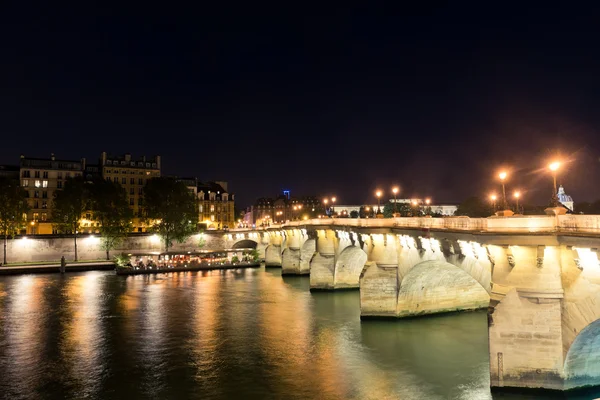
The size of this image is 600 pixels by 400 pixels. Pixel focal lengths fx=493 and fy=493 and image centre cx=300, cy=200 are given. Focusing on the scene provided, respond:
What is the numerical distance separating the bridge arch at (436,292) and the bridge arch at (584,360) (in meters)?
14.7

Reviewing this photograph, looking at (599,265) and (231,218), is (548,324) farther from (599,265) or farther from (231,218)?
(231,218)

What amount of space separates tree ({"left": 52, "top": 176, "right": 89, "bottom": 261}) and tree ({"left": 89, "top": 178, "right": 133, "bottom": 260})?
6.21ft

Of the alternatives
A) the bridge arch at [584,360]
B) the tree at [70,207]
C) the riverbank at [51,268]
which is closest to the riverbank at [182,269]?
the riverbank at [51,268]

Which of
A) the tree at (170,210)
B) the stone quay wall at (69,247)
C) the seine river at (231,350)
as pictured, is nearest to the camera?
the seine river at (231,350)

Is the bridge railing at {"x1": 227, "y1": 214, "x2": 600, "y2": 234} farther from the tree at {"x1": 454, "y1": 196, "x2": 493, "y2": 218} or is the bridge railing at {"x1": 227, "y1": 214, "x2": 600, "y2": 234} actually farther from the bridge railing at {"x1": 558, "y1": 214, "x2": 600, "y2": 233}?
the tree at {"x1": 454, "y1": 196, "x2": 493, "y2": 218}

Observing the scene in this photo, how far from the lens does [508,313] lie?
Answer: 20.2 meters

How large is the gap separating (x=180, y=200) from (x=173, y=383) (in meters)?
82.4

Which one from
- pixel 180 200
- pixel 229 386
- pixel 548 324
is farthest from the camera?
pixel 180 200

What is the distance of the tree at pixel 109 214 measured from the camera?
93.0 meters

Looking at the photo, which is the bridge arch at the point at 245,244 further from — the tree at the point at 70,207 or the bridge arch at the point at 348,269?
the bridge arch at the point at 348,269

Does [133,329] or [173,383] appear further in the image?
[133,329]

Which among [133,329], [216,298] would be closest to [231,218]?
[216,298]

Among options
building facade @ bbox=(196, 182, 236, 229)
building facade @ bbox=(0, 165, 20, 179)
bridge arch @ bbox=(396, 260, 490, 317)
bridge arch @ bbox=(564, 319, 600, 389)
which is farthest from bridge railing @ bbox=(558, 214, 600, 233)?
building facade @ bbox=(196, 182, 236, 229)

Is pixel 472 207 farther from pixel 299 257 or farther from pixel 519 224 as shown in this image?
pixel 519 224
